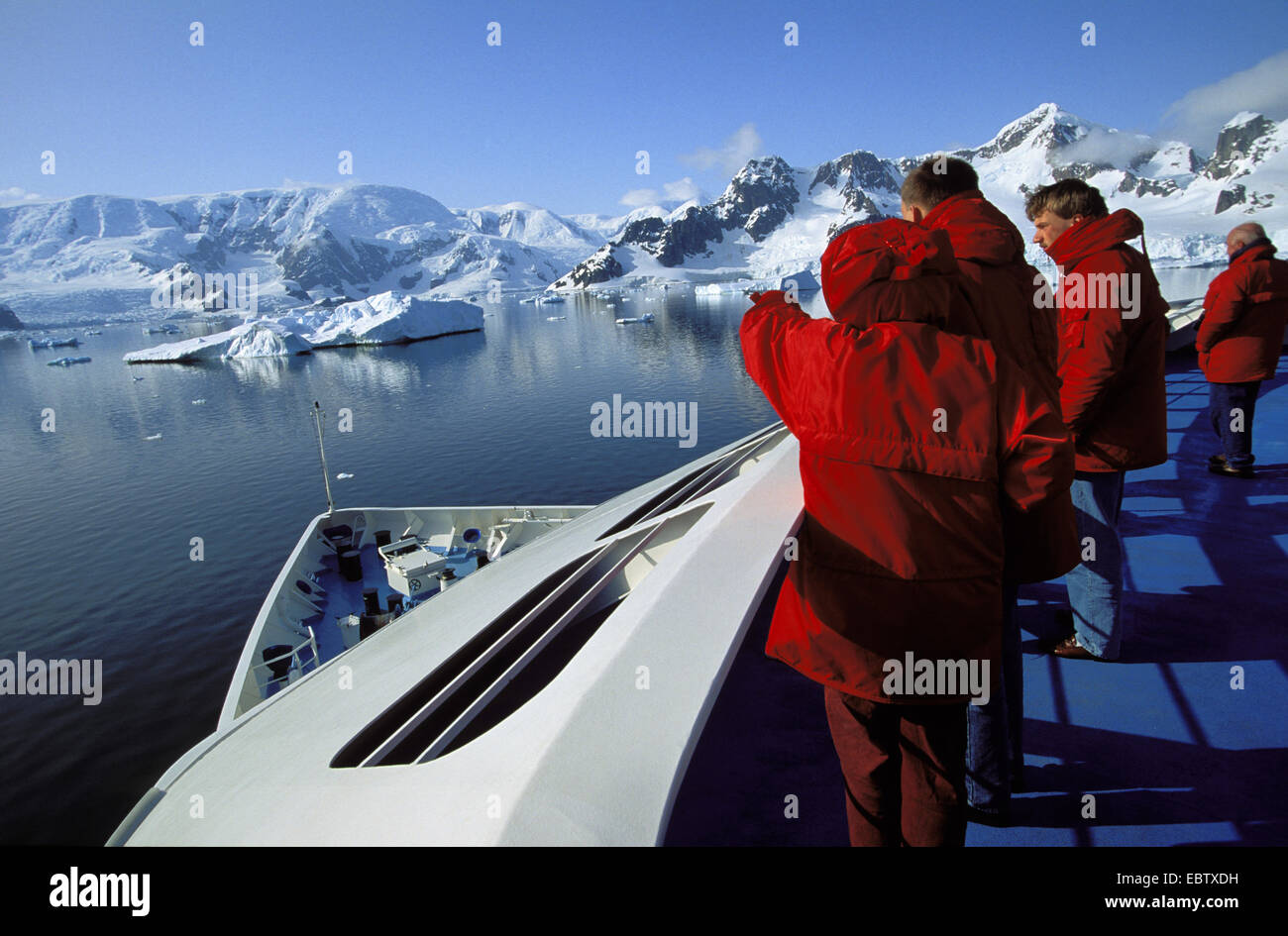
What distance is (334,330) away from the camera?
71812mm

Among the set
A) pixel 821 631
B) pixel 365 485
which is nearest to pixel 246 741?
pixel 821 631

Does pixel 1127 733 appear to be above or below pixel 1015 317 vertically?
below

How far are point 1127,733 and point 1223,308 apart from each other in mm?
3816

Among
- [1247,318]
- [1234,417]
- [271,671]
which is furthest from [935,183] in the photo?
[271,671]

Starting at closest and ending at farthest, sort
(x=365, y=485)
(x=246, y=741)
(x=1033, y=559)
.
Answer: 1. (x=1033, y=559)
2. (x=246, y=741)
3. (x=365, y=485)

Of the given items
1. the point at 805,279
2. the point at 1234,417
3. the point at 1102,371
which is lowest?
the point at 1234,417

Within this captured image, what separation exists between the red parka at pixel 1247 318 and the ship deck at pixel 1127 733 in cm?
154

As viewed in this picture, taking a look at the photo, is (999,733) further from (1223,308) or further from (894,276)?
(1223,308)

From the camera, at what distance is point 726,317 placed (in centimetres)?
7788

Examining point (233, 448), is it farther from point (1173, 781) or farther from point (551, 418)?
point (1173, 781)

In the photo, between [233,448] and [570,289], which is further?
[570,289]

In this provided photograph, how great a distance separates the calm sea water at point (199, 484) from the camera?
12.8 meters

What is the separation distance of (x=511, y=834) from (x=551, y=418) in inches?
1267
